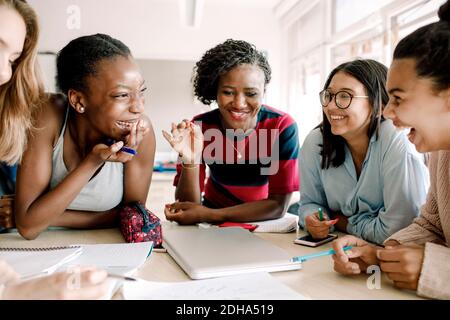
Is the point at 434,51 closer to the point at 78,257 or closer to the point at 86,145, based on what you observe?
the point at 78,257

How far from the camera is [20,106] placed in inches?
46.9

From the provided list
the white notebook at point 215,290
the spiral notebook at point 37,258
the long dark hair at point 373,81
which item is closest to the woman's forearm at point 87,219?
the spiral notebook at point 37,258

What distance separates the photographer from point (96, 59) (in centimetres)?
117

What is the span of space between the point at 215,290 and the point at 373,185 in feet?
2.37

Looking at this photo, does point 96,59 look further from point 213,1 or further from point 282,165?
point 213,1

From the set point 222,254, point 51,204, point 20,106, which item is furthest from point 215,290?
point 20,106

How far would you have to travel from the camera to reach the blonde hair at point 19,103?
1.17 meters

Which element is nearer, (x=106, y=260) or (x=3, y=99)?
(x=106, y=260)

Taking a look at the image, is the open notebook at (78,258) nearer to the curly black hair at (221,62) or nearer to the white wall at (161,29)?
the curly black hair at (221,62)

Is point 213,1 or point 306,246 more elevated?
point 213,1

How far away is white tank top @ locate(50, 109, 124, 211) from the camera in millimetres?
1226
